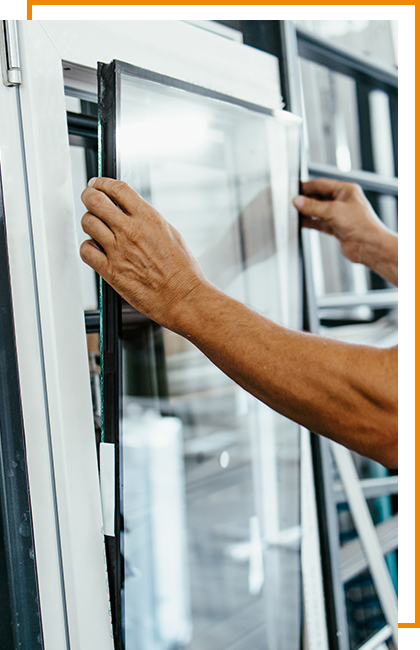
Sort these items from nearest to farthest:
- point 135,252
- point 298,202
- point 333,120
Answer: point 135,252, point 298,202, point 333,120

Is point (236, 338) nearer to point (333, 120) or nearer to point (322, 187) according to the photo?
point (322, 187)

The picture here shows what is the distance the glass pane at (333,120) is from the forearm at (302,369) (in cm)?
146

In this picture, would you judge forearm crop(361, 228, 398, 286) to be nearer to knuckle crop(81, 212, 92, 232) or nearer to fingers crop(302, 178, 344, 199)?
fingers crop(302, 178, 344, 199)

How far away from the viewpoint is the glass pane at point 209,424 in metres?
0.85

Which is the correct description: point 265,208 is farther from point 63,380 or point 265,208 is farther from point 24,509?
point 24,509

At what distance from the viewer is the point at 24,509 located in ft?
2.42

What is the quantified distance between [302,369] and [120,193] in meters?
0.35

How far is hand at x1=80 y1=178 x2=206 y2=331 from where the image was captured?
27.6 inches

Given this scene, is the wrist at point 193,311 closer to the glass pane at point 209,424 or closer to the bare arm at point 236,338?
the bare arm at point 236,338

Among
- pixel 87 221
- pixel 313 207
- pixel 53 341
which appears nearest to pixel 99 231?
pixel 87 221

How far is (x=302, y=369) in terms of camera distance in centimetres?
71

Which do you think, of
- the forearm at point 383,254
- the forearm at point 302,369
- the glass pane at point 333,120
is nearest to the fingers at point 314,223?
the forearm at point 383,254

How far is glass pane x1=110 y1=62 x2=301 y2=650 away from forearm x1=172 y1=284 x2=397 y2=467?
163 millimetres

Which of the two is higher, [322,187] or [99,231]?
[322,187]
